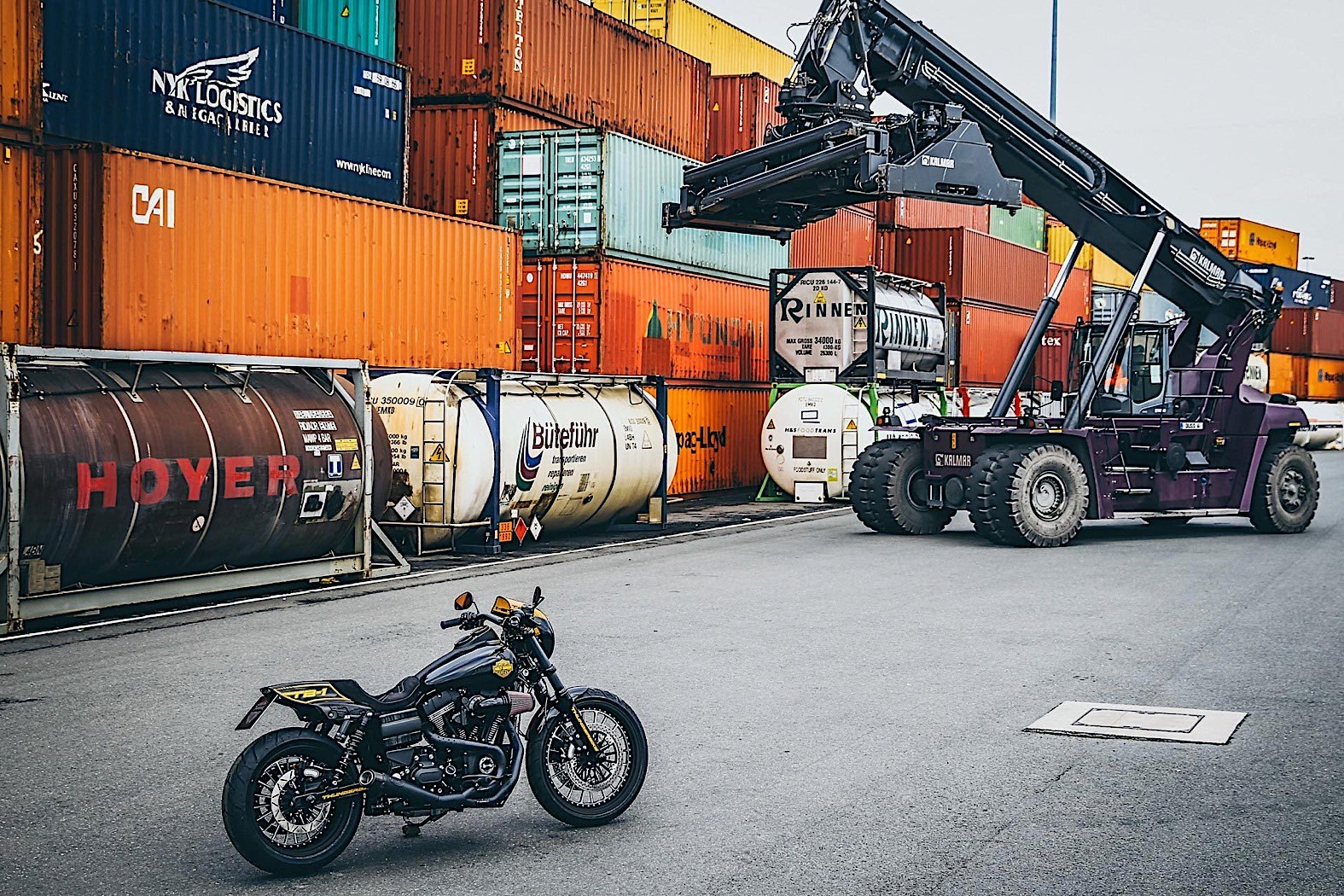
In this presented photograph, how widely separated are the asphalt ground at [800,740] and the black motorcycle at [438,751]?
0.60ft

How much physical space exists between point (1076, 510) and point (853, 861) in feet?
43.5

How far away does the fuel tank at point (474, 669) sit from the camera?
19.9 ft

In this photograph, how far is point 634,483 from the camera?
20.4 meters

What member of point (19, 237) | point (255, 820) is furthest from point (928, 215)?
point (255, 820)

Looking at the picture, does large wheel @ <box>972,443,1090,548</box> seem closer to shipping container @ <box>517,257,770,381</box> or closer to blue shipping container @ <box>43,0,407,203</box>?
shipping container @ <box>517,257,770,381</box>

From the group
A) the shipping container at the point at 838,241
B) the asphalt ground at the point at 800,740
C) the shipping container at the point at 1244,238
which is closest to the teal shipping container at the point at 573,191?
the shipping container at the point at 838,241

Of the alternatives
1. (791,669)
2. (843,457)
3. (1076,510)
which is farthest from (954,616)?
(843,457)

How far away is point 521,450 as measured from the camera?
58.2ft

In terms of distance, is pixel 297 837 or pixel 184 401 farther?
pixel 184 401

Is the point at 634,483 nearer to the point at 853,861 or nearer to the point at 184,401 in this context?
the point at 184,401

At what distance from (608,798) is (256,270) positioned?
41.7 feet

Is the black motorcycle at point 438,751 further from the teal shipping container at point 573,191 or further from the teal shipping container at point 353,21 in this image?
the teal shipping container at point 353,21

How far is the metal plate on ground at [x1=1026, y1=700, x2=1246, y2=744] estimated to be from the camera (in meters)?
8.11

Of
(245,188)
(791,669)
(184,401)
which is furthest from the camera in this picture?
(245,188)
